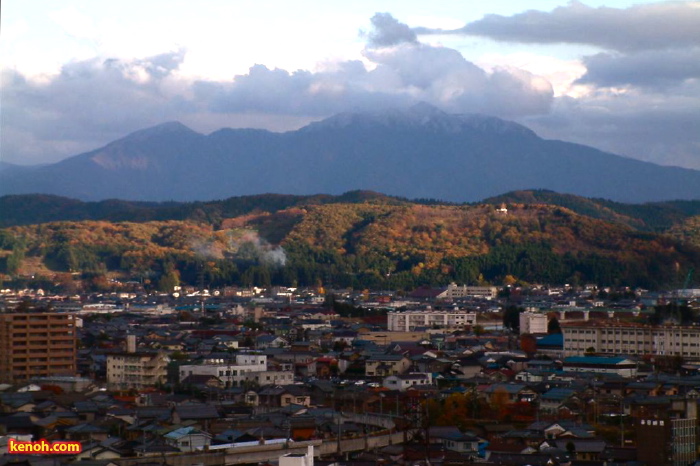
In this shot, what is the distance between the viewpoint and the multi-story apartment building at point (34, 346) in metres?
38.6

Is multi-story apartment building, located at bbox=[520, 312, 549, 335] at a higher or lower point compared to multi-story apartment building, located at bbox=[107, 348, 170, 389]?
higher

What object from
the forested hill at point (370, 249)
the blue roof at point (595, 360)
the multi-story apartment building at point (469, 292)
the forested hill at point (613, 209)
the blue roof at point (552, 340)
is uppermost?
the forested hill at point (613, 209)

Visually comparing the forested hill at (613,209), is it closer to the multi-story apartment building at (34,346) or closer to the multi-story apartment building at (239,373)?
the multi-story apartment building at (239,373)

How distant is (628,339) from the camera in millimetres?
46344

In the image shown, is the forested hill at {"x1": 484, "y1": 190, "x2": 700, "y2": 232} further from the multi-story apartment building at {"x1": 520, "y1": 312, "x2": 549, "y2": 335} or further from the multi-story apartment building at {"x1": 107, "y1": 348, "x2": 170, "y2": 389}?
the multi-story apartment building at {"x1": 107, "y1": 348, "x2": 170, "y2": 389}

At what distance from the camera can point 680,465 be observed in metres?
22.5

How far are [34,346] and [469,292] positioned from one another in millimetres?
43068

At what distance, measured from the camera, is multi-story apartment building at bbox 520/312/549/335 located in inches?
2124

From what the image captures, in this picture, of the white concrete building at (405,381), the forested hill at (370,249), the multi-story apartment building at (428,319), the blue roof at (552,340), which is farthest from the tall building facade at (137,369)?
the forested hill at (370,249)

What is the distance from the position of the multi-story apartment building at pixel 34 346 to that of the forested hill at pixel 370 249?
152ft

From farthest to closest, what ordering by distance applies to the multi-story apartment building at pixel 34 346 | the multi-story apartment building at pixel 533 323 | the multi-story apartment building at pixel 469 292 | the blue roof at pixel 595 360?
1. the multi-story apartment building at pixel 469 292
2. the multi-story apartment building at pixel 533 323
3. the blue roof at pixel 595 360
4. the multi-story apartment building at pixel 34 346

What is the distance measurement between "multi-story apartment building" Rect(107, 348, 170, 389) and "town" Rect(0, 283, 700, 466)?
0.05 m

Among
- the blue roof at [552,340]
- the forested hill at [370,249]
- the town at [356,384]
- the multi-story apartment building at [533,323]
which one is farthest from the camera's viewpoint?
the forested hill at [370,249]

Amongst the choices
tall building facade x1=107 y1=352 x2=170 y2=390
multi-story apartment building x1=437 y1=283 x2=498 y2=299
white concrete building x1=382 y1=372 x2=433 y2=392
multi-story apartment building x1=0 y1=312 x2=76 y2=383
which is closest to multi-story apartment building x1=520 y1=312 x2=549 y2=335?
white concrete building x1=382 y1=372 x2=433 y2=392
